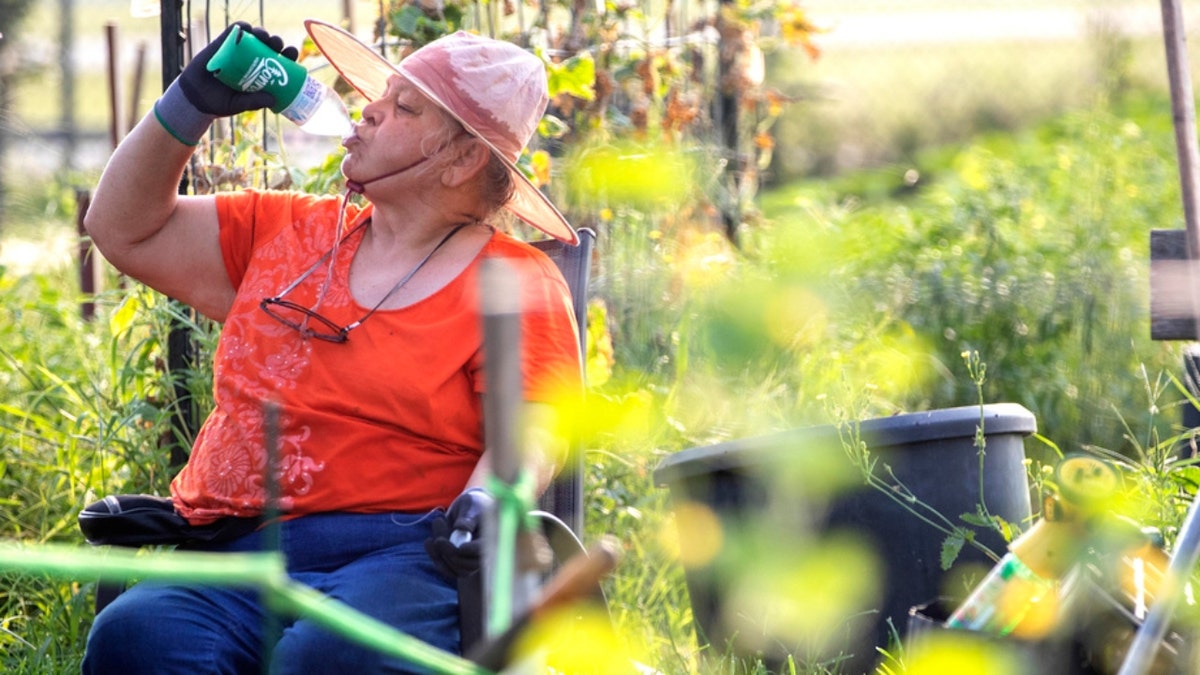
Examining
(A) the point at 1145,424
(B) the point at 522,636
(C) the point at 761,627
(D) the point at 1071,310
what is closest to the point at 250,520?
(C) the point at 761,627

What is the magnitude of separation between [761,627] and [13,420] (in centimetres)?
206

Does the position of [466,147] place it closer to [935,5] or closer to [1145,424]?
[1145,424]

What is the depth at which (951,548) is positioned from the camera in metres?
2.33

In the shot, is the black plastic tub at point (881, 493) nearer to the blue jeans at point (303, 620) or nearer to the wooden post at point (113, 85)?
the blue jeans at point (303, 620)

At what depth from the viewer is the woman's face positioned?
7.55 ft

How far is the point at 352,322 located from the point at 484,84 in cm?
47

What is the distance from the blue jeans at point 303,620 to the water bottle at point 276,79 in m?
0.68

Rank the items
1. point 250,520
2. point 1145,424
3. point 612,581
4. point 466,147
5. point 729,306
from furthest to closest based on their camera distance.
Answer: point 1145,424
point 729,306
point 612,581
point 466,147
point 250,520

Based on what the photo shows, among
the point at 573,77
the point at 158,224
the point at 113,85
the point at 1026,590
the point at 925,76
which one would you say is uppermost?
the point at 925,76

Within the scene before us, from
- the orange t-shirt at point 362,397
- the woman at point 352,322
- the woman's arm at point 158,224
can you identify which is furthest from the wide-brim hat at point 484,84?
the woman's arm at point 158,224

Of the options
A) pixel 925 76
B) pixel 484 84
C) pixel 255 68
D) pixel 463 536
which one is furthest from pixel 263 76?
pixel 925 76

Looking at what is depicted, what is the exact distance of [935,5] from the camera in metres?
8.96

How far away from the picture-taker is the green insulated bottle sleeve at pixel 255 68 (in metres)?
2.16

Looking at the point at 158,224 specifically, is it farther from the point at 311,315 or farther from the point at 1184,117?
the point at 1184,117
